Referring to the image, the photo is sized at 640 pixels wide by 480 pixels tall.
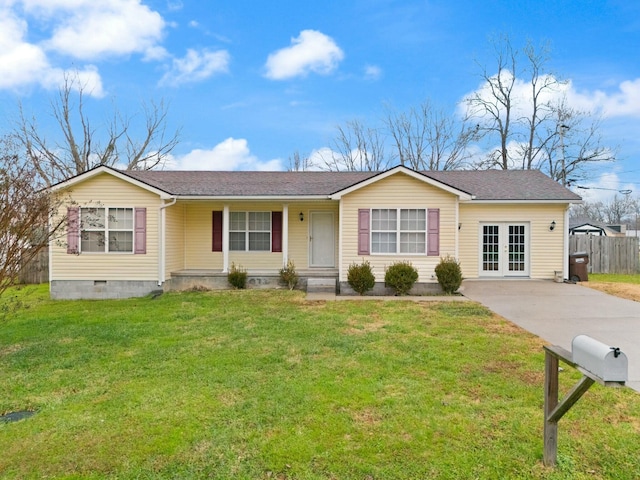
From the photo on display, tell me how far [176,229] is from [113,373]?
8286 mm

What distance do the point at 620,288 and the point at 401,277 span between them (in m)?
6.57

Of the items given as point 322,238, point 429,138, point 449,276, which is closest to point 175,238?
point 322,238

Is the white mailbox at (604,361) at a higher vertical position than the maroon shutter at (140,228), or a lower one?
lower

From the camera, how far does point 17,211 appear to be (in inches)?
196

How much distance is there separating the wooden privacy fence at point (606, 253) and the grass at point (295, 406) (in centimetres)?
1191

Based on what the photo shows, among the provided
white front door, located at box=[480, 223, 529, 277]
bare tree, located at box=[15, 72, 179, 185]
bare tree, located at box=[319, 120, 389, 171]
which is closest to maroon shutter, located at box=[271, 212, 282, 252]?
white front door, located at box=[480, 223, 529, 277]

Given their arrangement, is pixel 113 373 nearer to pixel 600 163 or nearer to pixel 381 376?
pixel 381 376

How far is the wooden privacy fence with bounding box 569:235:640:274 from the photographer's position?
51.0ft

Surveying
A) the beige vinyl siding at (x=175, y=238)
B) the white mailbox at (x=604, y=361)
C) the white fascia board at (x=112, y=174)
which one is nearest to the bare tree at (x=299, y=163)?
the beige vinyl siding at (x=175, y=238)

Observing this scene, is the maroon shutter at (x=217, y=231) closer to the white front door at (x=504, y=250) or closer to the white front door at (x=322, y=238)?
the white front door at (x=322, y=238)

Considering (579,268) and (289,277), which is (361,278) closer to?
(289,277)

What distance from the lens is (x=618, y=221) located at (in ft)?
160

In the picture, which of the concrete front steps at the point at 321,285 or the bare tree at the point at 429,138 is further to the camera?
the bare tree at the point at 429,138

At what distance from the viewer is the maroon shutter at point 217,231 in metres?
12.9
